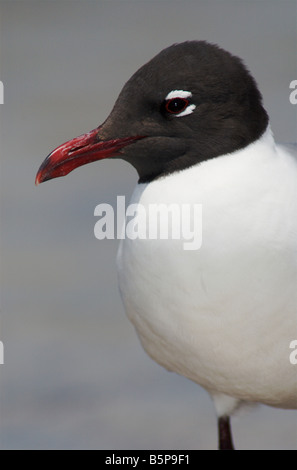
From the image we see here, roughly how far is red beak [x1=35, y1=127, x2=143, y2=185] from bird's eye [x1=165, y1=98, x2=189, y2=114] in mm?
159

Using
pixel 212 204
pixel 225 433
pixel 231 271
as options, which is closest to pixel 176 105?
pixel 212 204

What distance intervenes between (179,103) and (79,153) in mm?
331

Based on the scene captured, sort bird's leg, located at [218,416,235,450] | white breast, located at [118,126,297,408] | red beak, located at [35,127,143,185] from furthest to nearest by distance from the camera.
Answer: bird's leg, located at [218,416,235,450]
red beak, located at [35,127,143,185]
white breast, located at [118,126,297,408]

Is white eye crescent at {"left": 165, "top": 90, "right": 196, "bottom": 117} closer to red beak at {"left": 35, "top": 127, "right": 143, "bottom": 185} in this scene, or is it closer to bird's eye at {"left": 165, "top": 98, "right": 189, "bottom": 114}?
bird's eye at {"left": 165, "top": 98, "right": 189, "bottom": 114}

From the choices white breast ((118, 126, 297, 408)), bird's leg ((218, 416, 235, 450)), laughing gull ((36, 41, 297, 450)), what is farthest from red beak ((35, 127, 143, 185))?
bird's leg ((218, 416, 235, 450))

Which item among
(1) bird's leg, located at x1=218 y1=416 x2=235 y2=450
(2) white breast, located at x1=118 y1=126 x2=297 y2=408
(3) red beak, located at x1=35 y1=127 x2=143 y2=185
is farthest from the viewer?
(1) bird's leg, located at x1=218 y1=416 x2=235 y2=450

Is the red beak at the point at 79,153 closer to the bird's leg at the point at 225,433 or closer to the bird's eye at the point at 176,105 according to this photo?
the bird's eye at the point at 176,105

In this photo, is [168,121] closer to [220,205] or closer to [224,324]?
[220,205]

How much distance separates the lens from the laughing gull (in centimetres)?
274

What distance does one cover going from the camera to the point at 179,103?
2.82 m

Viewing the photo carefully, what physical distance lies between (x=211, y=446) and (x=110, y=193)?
7.03 ft

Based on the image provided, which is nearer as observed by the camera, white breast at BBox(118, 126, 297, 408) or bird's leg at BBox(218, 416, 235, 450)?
white breast at BBox(118, 126, 297, 408)

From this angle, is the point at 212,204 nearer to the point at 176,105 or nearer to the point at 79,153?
the point at 176,105

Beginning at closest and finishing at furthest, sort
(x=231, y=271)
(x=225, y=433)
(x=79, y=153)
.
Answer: (x=231, y=271) < (x=79, y=153) < (x=225, y=433)
